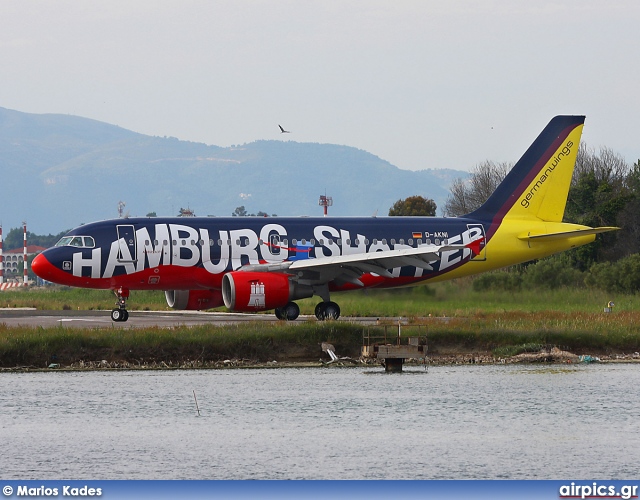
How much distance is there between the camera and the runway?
141 feet

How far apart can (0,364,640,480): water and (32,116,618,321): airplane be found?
29.7ft

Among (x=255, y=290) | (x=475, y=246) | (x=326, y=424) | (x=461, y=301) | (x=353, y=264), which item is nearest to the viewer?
(x=326, y=424)

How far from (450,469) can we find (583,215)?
175ft

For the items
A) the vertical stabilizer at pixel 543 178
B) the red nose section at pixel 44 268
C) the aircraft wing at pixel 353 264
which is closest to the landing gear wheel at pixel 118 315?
the red nose section at pixel 44 268

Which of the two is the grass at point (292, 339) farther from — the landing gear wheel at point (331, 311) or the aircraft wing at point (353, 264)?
the landing gear wheel at point (331, 311)

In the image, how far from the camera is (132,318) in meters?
48.4

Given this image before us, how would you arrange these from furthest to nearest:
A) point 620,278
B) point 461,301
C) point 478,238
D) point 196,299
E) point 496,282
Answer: point 620,278, point 496,282, point 461,301, point 478,238, point 196,299

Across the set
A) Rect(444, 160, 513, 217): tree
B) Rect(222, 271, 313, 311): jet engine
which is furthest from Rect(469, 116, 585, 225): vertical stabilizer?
Rect(444, 160, 513, 217): tree

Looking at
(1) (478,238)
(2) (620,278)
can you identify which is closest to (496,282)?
Result: (1) (478,238)

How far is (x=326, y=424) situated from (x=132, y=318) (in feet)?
77.3

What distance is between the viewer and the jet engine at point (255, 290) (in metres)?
41.5

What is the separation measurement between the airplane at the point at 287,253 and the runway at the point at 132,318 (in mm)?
981

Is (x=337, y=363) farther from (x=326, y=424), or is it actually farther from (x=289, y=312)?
(x=326, y=424)

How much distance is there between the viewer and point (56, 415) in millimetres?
27422
